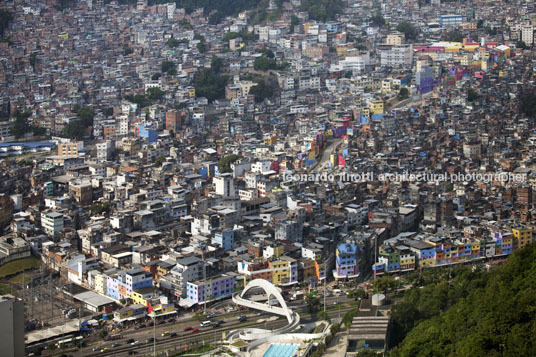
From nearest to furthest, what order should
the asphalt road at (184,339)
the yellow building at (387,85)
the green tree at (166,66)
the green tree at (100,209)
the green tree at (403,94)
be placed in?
the asphalt road at (184,339)
the green tree at (100,209)
the green tree at (403,94)
the yellow building at (387,85)
the green tree at (166,66)

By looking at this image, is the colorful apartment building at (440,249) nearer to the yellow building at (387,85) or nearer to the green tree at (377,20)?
the yellow building at (387,85)

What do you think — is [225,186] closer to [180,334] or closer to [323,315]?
[323,315]

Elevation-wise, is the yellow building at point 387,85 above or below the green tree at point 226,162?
above

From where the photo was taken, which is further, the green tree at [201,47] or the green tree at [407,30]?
the green tree at [407,30]

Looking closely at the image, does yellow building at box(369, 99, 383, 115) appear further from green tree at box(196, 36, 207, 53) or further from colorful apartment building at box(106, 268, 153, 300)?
colorful apartment building at box(106, 268, 153, 300)

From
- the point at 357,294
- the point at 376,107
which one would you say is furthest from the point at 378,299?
the point at 376,107

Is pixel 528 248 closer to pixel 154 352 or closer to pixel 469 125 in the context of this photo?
pixel 154 352

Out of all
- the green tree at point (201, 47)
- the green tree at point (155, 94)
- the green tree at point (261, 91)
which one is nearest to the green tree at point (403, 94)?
the green tree at point (261, 91)

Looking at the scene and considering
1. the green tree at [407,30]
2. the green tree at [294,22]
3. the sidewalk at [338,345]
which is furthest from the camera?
the green tree at [294,22]
